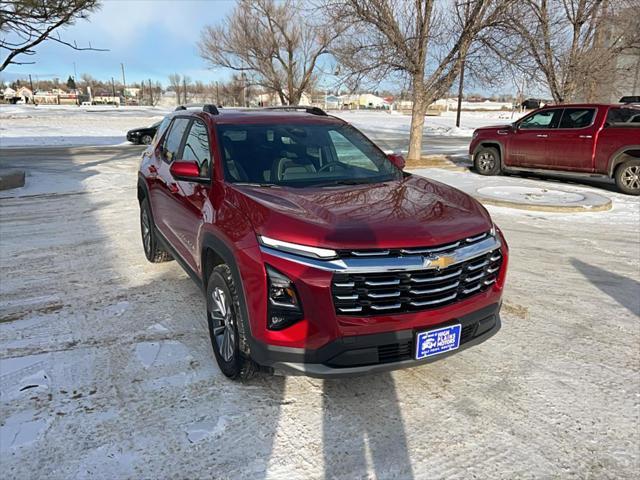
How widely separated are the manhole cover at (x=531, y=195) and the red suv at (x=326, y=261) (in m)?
6.19

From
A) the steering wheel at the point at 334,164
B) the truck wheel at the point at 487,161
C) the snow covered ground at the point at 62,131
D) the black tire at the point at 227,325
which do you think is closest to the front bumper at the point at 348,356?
the black tire at the point at 227,325

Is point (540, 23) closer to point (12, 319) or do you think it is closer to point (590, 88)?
point (590, 88)

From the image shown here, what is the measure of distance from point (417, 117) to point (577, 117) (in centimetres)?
484

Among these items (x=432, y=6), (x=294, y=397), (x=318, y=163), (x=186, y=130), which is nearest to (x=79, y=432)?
(x=294, y=397)

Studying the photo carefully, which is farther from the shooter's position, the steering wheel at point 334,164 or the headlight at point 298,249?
the steering wheel at point 334,164

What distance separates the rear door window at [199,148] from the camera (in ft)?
12.0

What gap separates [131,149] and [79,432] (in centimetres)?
1927

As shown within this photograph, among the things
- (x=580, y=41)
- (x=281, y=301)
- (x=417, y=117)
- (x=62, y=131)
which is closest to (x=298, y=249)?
(x=281, y=301)

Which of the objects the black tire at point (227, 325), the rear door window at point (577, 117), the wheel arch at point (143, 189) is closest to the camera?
the black tire at point (227, 325)

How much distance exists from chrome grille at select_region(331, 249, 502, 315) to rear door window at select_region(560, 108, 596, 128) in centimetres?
944

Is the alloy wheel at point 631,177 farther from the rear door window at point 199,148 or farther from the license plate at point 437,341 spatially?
the rear door window at point 199,148

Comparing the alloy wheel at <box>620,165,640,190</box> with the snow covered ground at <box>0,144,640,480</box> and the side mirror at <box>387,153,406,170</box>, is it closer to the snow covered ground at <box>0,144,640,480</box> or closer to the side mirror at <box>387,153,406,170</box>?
the snow covered ground at <box>0,144,640,480</box>

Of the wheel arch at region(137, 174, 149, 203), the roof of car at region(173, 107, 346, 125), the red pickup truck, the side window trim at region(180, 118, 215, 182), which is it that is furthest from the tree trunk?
the side window trim at region(180, 118, 215, 182)

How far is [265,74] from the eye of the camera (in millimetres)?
25438
